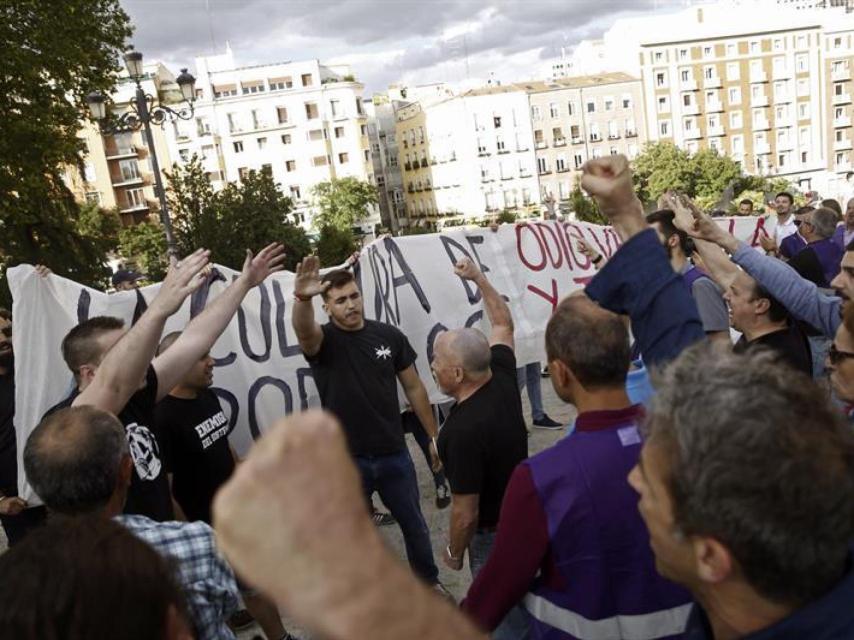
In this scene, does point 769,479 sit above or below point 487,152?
below

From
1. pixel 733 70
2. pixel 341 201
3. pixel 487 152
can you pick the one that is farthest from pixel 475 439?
pixel 733 70

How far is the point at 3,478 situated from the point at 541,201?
6764 cm

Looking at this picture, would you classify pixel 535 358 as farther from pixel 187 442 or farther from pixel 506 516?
pixel 506 516

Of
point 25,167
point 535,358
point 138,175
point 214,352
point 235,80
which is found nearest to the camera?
point 214,352

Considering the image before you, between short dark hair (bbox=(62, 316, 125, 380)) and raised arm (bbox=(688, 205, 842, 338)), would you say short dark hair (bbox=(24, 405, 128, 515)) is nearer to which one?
short dark hair (bbox=(62, 316, 125, 380))

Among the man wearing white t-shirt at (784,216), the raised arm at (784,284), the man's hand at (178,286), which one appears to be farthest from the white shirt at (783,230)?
the man's hand at (178,286)

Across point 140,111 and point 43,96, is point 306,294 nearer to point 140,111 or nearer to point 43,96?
point 140,111

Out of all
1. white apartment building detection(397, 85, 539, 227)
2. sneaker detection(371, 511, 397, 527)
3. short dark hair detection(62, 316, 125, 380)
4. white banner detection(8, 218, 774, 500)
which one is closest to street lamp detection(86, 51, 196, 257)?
white banner detection(8, 218, 774, 500)

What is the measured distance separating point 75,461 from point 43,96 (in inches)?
635

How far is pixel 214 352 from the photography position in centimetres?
464

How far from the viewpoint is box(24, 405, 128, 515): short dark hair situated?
185cm

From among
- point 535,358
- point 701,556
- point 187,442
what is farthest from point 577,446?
point 535,358

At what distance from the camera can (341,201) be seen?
61.6m

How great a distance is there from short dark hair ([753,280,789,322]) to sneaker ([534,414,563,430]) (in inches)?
143
